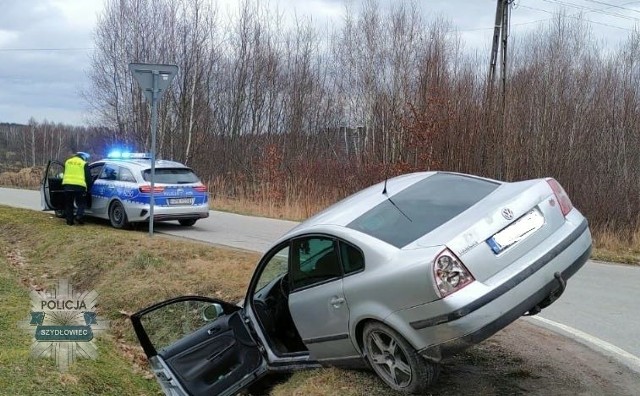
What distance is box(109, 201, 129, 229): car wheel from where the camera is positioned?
13.0 m

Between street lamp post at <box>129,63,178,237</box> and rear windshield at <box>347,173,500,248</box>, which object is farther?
street lamp post at <box>129,63,178,237</box>

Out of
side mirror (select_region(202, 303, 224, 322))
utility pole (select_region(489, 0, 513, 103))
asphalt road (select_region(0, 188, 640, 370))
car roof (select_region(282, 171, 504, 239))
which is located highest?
utility pole (select_region(489, 0, 513, 103))

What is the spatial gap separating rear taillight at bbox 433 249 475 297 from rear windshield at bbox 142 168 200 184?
10.1 m

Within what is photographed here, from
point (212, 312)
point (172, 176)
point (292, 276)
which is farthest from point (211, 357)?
point (172, 176)

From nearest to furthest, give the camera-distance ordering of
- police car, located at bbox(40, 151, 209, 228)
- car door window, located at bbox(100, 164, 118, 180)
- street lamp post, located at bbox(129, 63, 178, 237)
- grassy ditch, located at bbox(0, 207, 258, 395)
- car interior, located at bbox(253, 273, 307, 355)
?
grassy ditch, located at bbox(0, 207, 258, 395), car interior, located at bbox(253, 273, 307, 355), street lamp post, located at bbox(129, 63, 178, 237), police car, located at bbox(40, 151, 209, 228), car door window, located at bbox(100, 164, 118, 180)

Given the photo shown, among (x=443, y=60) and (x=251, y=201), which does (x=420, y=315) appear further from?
(x=251, y=201)

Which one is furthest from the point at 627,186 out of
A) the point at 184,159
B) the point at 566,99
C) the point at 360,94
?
the point at 184,159

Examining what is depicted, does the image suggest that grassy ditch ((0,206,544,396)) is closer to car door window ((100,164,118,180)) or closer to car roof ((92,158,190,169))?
car door window ((100,164,118,180))

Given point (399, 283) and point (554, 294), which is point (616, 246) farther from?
point (399, 283)

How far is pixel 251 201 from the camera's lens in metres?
22.3

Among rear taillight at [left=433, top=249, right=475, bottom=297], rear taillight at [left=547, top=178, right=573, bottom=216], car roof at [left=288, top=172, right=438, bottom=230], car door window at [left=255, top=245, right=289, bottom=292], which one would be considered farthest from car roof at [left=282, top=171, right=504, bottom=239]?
rear taillight at [left=433, top=249, right=475, bottom=297]

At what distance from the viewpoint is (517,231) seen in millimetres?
4141

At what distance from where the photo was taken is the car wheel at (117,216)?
42.6 ft

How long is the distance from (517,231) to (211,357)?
299cm
